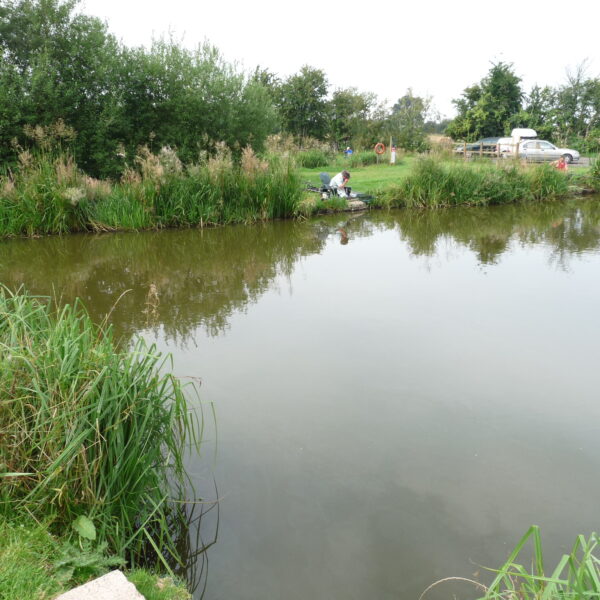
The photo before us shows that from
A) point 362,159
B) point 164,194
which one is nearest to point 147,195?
point 164,194

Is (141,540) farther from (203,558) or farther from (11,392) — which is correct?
(11,392)

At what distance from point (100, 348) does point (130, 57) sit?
11848 mm

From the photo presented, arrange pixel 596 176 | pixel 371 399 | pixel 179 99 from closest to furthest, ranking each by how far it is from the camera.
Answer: pixel 371 399
pixel 179 99
pixel 596 176

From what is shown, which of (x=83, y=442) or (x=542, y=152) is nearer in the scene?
(x=83, y=442)

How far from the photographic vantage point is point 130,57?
40.9 ft

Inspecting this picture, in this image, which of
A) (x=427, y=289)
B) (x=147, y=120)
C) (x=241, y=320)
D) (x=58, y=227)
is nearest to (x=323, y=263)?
(x=427, y=289)

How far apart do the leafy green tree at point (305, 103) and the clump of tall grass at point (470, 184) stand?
513 inches

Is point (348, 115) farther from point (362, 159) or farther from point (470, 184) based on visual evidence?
point (470, 184)

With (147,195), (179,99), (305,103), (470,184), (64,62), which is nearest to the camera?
(147,195)

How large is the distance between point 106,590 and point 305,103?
25.8 metres

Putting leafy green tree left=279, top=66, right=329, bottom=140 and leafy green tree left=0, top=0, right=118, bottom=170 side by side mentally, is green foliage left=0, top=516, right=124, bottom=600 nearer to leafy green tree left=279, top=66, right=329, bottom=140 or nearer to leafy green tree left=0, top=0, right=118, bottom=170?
leafy green tree left=0, top=0, right=118, bottom=170

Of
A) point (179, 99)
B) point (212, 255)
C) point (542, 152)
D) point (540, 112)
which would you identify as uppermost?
point (540, 112)

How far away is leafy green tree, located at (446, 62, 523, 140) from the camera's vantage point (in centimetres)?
2811

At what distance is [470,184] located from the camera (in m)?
13.4
